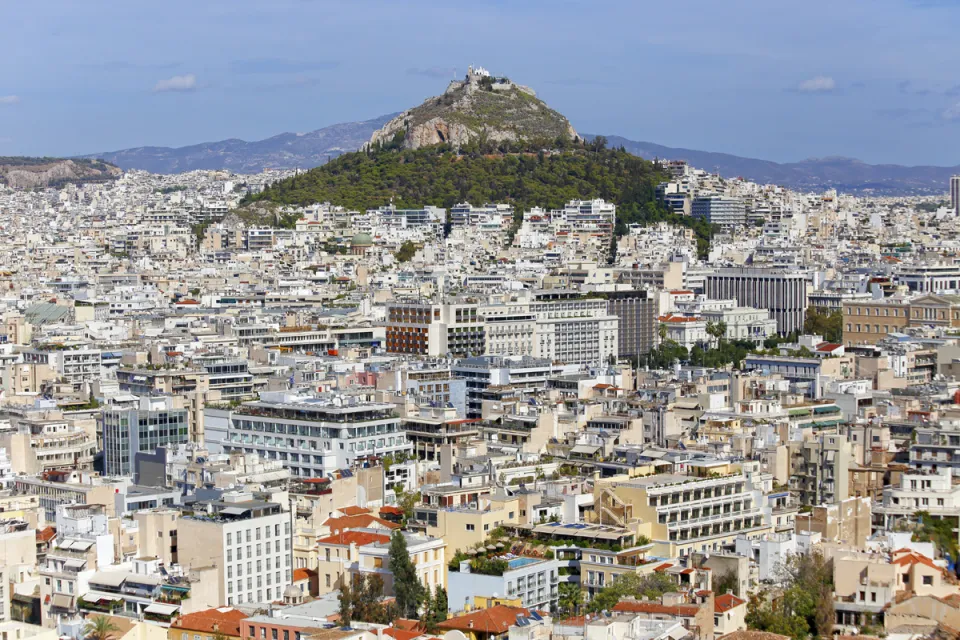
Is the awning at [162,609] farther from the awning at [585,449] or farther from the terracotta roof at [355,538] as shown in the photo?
the awning at [585,449]

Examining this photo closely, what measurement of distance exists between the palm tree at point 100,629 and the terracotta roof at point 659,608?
7.27 metres

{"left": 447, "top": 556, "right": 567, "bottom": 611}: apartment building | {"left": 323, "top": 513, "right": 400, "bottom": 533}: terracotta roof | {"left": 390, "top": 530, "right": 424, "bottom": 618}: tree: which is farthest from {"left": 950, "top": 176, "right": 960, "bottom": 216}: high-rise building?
{"left": 390, "top": 530, "right": 424, "bottom": 618}: tree

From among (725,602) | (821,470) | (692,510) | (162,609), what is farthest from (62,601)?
(821,470)

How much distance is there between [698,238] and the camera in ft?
354

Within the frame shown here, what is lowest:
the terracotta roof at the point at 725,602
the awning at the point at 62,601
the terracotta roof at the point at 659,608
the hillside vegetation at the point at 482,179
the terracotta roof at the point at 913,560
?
the awning at the point at 62,601

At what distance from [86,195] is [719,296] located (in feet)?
353

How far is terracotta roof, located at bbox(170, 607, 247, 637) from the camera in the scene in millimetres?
26344

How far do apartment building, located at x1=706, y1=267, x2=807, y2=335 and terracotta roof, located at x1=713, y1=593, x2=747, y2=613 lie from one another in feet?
166

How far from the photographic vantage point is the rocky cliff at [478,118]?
424 ft

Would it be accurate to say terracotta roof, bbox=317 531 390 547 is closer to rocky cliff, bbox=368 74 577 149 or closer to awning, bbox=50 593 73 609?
awning, bbox=50 593 73 609

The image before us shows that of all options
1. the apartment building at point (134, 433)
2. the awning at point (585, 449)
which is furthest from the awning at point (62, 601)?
the awning at point (585, 449)

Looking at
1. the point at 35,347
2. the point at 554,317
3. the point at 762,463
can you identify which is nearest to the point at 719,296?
the point at 554,317

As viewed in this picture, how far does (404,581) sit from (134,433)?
14.7 metres

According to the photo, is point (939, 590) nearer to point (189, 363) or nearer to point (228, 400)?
point (228, 400)
